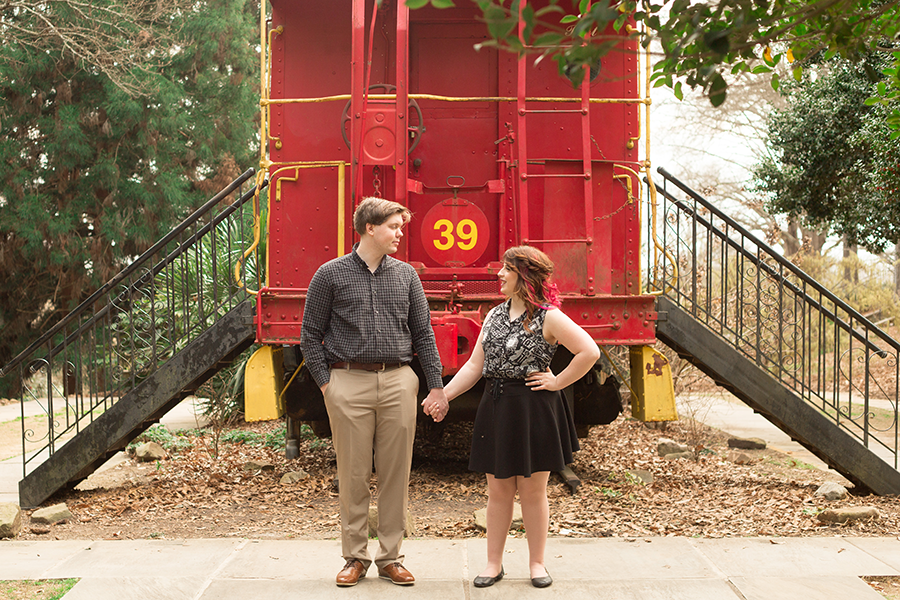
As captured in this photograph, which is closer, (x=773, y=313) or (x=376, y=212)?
(x=376, y=212)

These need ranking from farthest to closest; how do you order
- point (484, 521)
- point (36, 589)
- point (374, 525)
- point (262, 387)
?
point (262, 387)
point (484, 521)
point (374, 525)
point (36, 589)

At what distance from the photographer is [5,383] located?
A: 1627 centimetres

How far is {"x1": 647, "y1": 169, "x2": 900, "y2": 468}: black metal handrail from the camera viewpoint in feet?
19.6

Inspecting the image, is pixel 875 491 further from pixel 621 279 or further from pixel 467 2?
pixel 467 2

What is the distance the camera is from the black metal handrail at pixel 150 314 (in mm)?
6043

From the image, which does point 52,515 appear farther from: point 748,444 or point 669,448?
point 748,444

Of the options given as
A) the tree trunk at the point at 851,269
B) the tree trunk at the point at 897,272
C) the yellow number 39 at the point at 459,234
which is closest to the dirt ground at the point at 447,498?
the yellow number 39 at the point at 459,234

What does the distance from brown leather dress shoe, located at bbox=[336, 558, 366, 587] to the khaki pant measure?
3cm

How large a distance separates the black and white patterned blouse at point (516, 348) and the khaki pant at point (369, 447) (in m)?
0.46


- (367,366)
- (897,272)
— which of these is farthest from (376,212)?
(897,272)

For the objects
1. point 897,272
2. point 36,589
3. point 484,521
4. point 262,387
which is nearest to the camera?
point 36,589

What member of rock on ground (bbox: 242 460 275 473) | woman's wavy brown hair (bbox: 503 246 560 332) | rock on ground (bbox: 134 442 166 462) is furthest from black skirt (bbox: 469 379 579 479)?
rock on ground (bbox: 134 442 166 462)

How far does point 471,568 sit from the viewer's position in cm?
409

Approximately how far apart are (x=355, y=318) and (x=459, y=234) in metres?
1.49
